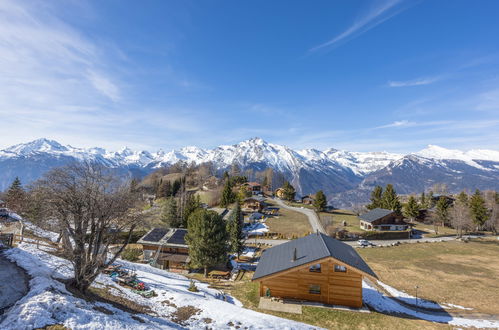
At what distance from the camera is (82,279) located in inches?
629

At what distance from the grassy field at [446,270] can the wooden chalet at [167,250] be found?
34598 millimetres

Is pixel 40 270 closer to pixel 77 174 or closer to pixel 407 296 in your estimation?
pixel 77 174

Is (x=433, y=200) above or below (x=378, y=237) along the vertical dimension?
above

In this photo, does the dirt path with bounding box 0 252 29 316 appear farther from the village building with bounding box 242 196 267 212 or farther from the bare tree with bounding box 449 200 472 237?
the bare tree with bounding box 449 200 472 237

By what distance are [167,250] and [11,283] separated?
31.4 metres

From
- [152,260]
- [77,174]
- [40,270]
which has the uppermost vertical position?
[77,174]

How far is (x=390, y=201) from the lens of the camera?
3408 inches

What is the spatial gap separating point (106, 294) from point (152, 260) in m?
26.0

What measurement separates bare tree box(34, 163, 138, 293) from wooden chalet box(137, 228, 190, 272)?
2760 centimetres

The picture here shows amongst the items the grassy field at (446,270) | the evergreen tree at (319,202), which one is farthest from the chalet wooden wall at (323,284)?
the evergreen tree at (319,202)

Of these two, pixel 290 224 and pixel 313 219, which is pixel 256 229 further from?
pixel 313 219

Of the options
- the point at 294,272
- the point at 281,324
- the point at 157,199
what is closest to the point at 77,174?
the point at 281,324

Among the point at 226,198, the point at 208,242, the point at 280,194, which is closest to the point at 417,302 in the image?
the point at 208,242

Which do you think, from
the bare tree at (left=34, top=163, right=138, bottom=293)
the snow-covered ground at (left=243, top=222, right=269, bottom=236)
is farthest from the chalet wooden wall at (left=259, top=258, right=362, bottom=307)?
the snow-covered ground at (left=243, top=222, right=269, bottom=236)
